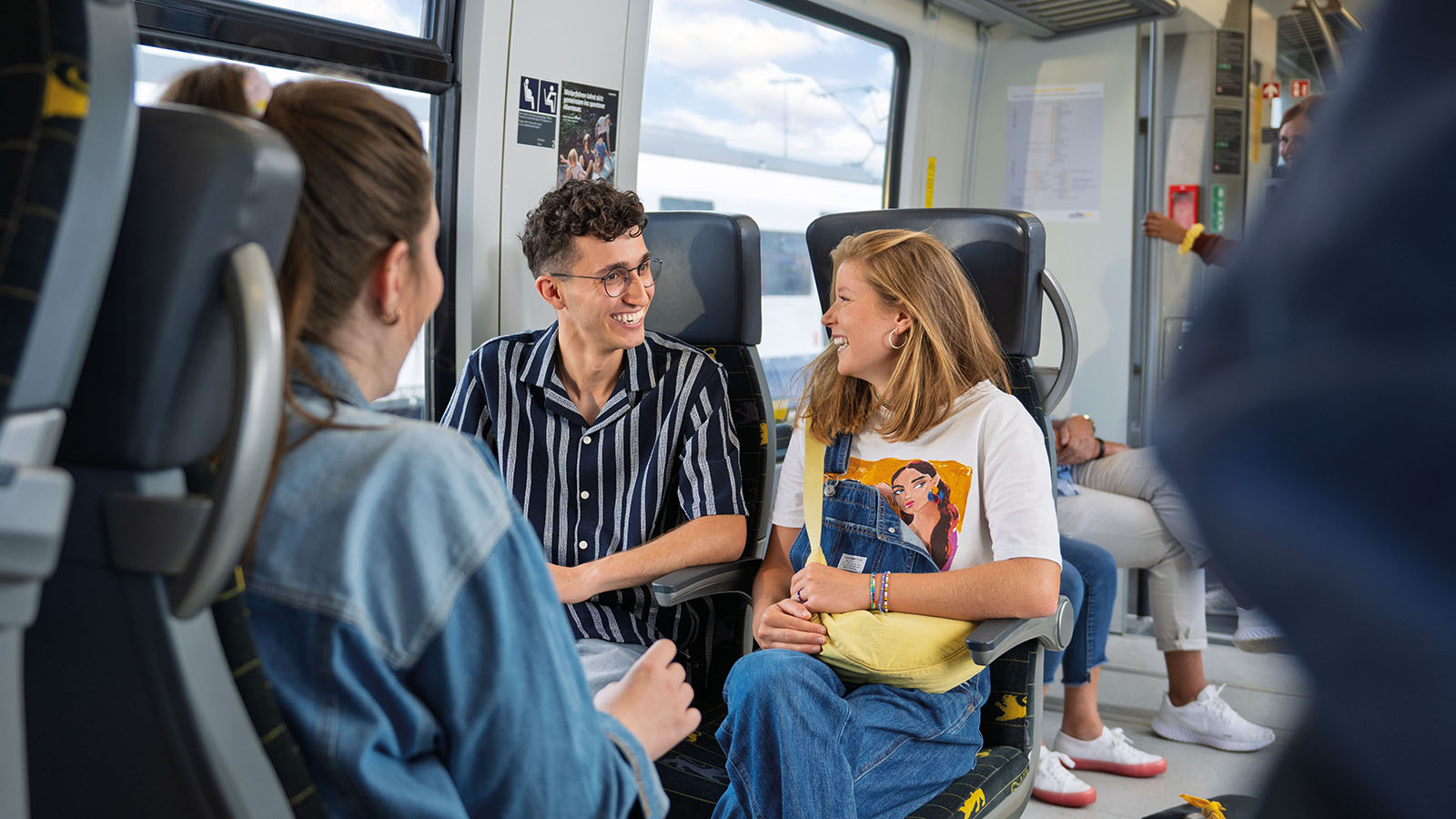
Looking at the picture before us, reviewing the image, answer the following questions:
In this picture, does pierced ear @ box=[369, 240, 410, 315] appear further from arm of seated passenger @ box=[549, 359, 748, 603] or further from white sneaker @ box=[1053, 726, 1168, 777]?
white sneaker @ box=[1053, 726, 1168, 777]

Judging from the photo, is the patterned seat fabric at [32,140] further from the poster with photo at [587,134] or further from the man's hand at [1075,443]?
the man's hand at [1075,443]

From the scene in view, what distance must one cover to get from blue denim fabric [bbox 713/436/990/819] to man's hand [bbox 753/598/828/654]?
5 cm

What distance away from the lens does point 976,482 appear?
6.28 ft

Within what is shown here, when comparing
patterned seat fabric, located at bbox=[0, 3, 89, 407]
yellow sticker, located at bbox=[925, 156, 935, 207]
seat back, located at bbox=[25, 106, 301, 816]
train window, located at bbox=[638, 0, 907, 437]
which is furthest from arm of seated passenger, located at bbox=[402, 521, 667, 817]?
yellow sticker, located at bbox=[925, 156, 935, 207]

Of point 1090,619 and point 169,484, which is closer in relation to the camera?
point 169,484

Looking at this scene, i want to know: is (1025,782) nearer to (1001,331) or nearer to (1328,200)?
(1001,331)

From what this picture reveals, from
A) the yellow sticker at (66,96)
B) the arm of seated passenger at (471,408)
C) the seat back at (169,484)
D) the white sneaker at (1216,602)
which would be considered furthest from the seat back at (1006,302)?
the white sneaker at (1216,602)

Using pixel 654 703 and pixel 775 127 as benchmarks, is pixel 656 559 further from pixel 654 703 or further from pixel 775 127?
pixel 775 127

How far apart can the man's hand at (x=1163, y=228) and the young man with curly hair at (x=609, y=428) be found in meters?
2.61

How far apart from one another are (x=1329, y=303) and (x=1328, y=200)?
3 cm

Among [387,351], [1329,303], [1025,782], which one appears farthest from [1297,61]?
[1329,303]

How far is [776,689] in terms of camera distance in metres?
1.68

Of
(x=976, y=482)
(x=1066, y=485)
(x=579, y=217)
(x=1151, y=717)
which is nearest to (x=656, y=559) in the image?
(x=976, y=482)

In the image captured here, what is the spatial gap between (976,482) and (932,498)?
81mm
